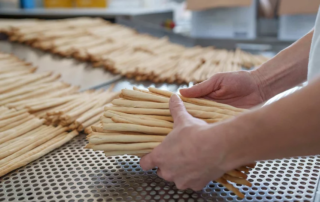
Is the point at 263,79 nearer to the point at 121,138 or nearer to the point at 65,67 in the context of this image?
the point at 121,138

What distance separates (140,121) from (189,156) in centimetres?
24

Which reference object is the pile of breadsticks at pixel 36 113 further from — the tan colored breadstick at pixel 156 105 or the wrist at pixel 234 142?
the wrist at pixel 234 142

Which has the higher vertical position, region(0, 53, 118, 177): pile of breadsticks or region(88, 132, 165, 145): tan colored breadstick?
region(88, 132, 165, 145): tan colored breadstick

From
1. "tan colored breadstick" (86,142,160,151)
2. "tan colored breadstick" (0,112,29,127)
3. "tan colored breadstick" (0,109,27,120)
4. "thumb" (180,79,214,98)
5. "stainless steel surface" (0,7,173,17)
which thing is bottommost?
"tan colored breadstick" (0,112,29,127)

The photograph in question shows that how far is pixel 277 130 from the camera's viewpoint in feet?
2.19

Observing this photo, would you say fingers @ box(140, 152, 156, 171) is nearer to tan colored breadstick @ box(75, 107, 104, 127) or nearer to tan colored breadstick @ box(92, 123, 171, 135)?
tan colored breadstick @ box(92, 123, 171, 135)

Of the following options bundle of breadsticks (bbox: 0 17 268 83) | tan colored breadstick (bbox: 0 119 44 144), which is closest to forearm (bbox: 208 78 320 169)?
tan colored breadstick (bbox: 0 119 44 144)

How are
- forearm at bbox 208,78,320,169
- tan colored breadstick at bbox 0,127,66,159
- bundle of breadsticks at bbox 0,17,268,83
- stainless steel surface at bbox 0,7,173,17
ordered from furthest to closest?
stainless steel surface at bbox 0,7,173,17 < bundle of breadsticks at bbox 0,17,268,83 < tan colored breadstick at bbox 0,127,66,159 < forearm at bbox 208,78,320,169

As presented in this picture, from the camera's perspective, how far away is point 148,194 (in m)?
0.84

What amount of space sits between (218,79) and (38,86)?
38.3 inches

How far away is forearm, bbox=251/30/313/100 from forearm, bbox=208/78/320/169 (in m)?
0.55

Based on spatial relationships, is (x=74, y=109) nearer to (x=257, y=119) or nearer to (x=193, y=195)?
(x=193, y=195)

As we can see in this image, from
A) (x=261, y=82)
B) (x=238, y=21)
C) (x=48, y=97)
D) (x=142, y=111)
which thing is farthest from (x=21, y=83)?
(x=238, y=21)

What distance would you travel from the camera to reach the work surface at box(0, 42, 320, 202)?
0.83 meters
